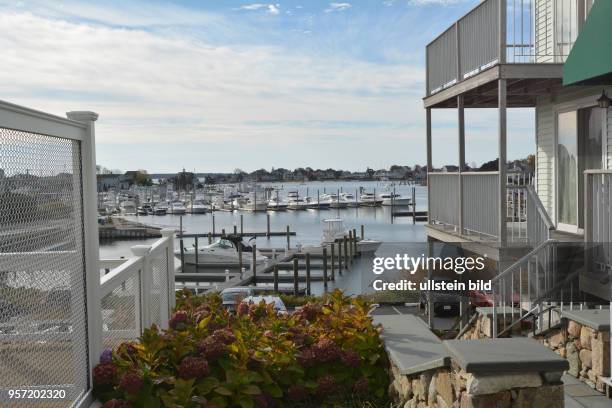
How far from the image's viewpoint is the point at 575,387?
6.77 metres

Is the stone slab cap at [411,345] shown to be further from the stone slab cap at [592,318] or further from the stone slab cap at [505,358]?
the stone slab cap at [592,318]

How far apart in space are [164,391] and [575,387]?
4.24m

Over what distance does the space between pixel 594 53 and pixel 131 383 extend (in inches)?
243

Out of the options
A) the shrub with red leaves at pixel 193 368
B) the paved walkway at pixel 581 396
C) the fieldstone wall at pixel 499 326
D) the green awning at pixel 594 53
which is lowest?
the paved walkway at pixel 581 396

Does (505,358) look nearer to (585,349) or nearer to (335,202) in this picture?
(585,349)

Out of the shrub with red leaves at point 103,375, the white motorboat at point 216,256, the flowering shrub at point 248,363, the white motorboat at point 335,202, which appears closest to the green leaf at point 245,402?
the flowering shrub at point 248,363

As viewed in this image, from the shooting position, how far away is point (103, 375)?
4.96m

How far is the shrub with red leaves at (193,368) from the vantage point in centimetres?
539

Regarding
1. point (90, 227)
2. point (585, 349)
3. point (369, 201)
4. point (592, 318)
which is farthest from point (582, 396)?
point (369, 201)

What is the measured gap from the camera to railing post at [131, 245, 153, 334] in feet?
20.4

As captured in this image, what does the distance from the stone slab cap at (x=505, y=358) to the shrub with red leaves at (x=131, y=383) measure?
2.35 meters

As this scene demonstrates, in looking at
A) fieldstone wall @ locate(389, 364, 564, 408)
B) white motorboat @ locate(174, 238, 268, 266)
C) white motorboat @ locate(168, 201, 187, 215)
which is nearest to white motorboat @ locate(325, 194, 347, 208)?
white motorboat @ locate(168, 201, 187, 215)

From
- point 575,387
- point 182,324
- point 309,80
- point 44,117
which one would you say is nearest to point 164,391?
point 182,324

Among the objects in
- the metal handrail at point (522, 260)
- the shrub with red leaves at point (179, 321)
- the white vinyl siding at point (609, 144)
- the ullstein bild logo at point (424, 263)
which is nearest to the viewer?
the shrub with red leaves at point (179, 321)
